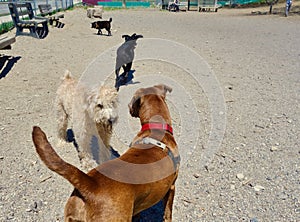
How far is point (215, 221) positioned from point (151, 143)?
3.99 ft

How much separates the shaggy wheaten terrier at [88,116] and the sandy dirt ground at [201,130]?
291 mm

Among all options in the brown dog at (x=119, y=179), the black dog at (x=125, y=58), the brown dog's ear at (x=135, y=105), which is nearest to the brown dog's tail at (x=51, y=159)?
the brown dog at (x=119, y=179)

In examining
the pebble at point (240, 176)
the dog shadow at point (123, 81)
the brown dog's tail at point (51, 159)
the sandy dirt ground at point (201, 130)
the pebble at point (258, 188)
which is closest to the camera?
the brown dog's tail at point (51, 159)

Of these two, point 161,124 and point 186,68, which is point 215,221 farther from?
point 186,68

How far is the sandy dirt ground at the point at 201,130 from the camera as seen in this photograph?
2932 millimetres

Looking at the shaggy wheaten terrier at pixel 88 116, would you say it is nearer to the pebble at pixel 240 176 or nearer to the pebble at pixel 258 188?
the pebble at pixel 240 176

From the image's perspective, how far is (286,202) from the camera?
296 cm

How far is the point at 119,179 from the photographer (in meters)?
1.78

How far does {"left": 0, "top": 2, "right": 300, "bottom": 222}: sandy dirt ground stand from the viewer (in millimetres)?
2932

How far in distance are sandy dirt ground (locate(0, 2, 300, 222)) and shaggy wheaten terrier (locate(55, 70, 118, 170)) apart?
29cm

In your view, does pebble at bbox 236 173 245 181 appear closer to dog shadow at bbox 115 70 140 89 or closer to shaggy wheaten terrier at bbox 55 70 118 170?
shaggy wheaten terrier at bbox 55 70 118 170

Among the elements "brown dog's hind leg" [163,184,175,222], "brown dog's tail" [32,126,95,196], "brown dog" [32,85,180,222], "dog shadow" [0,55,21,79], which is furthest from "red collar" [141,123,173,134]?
"dog shadow" [0,55,21,79]

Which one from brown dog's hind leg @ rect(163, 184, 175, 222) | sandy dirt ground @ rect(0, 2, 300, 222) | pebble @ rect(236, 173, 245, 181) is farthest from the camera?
pebble @ rect(236, 173, 245, 181)

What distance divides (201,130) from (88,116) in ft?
Answer: 6.69
